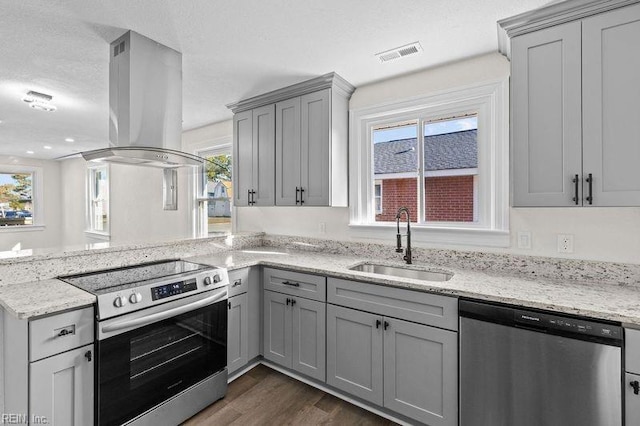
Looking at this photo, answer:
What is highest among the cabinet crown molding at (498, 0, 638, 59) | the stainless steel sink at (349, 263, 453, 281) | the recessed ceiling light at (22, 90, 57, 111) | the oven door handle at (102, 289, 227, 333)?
the recessed ceiling light at (22, 90, 57, 111)

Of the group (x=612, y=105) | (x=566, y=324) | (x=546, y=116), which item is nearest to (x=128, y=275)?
(x=566, y=324)

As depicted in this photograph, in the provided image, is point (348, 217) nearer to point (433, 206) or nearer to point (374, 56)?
point (433, 206)

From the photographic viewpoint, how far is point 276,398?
2.26 meters

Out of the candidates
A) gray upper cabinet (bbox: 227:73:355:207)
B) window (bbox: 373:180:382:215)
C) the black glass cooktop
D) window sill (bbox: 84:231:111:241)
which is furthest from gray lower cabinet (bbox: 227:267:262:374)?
window sill (bbox: 84:231:111:241)

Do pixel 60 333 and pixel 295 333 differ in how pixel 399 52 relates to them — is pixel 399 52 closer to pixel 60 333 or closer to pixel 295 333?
pixel 295 333

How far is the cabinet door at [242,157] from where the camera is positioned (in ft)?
10.6

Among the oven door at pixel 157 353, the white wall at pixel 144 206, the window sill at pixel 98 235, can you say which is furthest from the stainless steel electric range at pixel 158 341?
the window sill at pixel 98 235

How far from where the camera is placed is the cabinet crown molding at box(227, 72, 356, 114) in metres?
2.65

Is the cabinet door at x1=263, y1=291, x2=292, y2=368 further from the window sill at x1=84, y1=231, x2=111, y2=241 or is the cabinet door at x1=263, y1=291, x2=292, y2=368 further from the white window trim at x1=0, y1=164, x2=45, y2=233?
the white window trim at x1=0, y1=164, x2=45, y2=233

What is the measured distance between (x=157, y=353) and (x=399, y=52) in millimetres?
2534

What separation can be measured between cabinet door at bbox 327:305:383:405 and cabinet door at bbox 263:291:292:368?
394mm

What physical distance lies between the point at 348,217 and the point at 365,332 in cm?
117

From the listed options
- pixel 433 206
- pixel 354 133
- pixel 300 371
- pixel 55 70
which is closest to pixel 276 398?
pixel 300 371

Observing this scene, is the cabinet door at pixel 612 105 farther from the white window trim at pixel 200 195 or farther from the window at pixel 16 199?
the window at pixel 16 199
